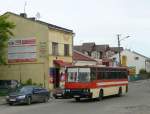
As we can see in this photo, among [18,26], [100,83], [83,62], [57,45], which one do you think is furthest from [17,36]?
[100,83]

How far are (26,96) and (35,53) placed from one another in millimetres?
22753

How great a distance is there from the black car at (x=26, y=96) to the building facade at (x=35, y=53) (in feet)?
62.9

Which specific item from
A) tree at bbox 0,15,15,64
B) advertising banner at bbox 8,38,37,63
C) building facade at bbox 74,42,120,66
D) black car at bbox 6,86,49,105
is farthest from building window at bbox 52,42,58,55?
building facade at bbox 74,42,120,66

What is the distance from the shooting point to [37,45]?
2270 inches

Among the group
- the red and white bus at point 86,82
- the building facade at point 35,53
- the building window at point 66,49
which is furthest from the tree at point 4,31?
the red and white bus at point 86,82

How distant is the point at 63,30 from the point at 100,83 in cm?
2269

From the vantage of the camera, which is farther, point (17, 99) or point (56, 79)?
point (56, 79)

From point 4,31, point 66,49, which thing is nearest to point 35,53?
point 66,49

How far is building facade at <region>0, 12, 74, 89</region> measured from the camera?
2249 inches

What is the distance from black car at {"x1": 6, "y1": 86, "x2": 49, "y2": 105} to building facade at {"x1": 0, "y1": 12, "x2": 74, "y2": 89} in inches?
755

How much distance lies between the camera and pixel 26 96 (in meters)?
35.2

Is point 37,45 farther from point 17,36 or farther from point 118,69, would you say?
point 118,69

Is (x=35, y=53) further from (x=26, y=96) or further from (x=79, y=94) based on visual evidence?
(x=26, y=96)

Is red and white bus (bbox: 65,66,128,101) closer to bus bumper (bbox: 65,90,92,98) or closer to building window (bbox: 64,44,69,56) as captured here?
bus bumper (bbox: 65,90,92,98)
